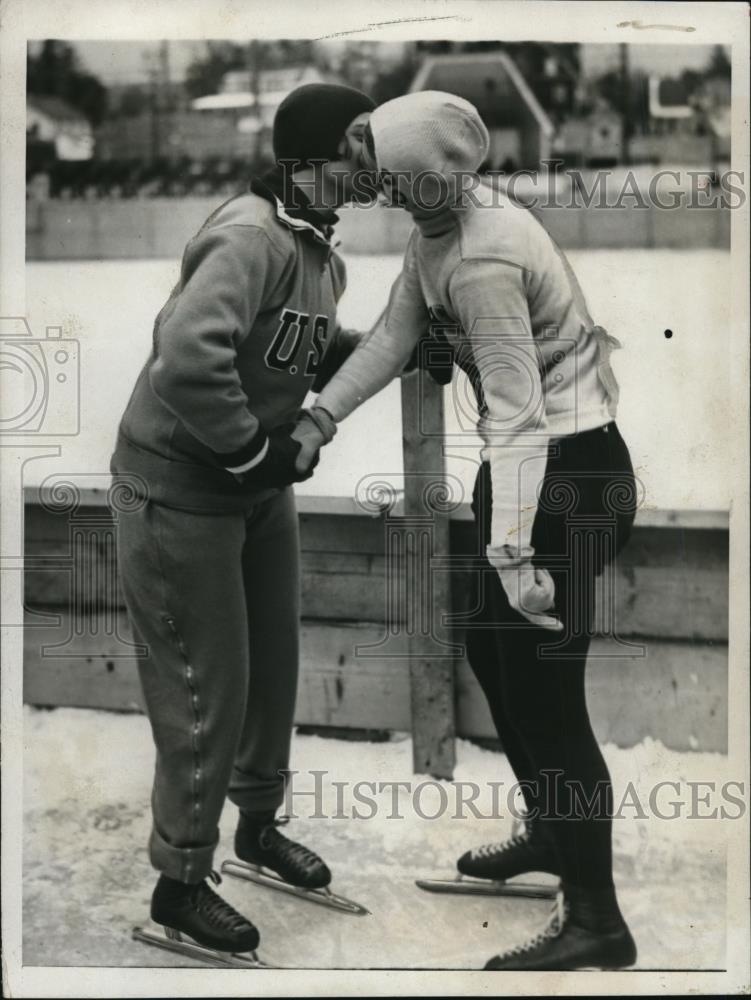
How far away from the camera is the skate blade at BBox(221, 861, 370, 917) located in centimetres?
224

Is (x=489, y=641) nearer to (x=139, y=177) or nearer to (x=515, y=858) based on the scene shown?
(x=515, y=858)

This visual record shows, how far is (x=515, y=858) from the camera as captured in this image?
7.30 ft

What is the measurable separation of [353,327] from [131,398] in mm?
422

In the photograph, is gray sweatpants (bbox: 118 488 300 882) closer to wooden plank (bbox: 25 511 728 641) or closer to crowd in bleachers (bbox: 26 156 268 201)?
wooden plank (bbox: 25 511 728 641)

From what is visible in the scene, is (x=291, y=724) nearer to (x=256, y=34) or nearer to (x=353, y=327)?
(x=353, y=327)

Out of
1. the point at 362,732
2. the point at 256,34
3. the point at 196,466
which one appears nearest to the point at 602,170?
the point at 256,34

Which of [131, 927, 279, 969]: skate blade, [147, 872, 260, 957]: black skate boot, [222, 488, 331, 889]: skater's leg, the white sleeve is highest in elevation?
the white sleeve

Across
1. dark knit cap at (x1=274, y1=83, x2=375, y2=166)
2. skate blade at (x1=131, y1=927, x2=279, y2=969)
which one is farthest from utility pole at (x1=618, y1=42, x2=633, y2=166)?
skate blade at (x1=131, y1=927, x2=279, y2=969)

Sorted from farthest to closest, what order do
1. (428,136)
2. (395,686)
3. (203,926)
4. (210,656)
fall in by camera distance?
1. (395,686)
2. (203,926)
3. (210,656)
4. (428,136)

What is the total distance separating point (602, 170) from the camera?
2.15 m

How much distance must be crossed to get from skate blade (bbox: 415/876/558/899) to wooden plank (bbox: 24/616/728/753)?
11.2 inches

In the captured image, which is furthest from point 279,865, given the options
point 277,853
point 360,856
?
point 360,856

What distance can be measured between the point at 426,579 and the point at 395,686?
0.25 meters

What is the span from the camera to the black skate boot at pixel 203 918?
219 cm
